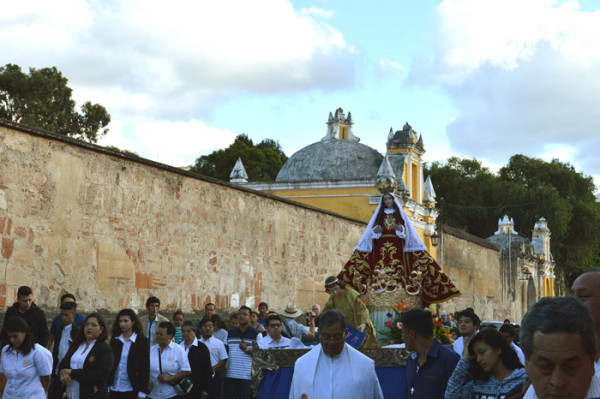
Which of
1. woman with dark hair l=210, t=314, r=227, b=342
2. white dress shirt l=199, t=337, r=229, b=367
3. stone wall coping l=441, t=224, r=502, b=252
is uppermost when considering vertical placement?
stone wall coping l=441, t=224, r=502, b=252

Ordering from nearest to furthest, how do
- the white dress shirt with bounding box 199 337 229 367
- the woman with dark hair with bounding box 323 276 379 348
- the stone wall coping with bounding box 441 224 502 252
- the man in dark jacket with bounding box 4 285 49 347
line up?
the woman with dark hair with bounding box 323 276 379 348 → the man in dark jacket with bounding box 4 285 49 347 → the white dress shirt with bounding box 199 337 229 367 → the stone wall coping with bounding box 441 224 502 252

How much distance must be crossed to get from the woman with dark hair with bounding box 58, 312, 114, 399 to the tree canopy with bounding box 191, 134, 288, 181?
40865mm

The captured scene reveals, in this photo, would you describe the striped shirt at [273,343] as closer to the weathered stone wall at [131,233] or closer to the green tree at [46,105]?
the weathered stone wall at [131,233]

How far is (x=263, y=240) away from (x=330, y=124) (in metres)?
15.1

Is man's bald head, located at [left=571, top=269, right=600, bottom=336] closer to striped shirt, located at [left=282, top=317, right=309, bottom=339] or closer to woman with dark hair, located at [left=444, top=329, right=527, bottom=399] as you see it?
woman with dark hair, located at [left=444, top=329, right=527, bottom=399]

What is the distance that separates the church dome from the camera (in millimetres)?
32438

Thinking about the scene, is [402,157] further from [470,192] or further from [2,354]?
[470,192]

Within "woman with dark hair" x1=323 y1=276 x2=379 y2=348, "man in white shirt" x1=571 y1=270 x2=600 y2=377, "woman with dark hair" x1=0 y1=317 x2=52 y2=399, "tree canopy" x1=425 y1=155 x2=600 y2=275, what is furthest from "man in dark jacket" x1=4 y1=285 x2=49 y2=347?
"tree canopy" x1=425 y1=155 x2=600 y2=275

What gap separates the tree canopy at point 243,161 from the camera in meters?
50.4

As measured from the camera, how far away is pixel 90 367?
8.48m

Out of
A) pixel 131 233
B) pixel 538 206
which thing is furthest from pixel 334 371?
pixel 538 206

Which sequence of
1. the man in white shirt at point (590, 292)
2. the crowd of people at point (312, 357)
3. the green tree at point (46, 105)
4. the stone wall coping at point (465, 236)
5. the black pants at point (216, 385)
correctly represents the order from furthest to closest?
the green tree at point (46, 105) < the stone wall coping at point (465, 236) < the black pants at point (216, 385) < the man in white shirt at point (590, 292) < the crowd of people at point (312, 357)

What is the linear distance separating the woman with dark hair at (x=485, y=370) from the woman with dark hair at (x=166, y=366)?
15.3ft

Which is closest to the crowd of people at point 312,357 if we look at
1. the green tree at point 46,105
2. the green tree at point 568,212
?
the green tree at point 46,105
